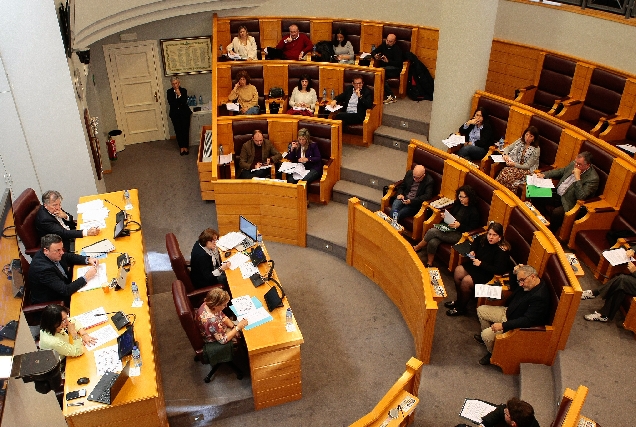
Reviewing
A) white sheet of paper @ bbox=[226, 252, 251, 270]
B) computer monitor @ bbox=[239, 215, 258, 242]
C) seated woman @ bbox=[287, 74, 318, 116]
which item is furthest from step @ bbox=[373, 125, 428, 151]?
white sheet of paper @ bbox=[226, 252, 251, 270]

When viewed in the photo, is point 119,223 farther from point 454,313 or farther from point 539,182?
point 539,182

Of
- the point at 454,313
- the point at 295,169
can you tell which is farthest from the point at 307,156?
the point at 454,313

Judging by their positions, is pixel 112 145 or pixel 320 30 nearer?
pixel 112 145

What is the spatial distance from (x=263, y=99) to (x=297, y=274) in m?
3.21

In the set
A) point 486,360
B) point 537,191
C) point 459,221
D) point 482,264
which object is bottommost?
point 486,360

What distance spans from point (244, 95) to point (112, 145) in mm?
2418

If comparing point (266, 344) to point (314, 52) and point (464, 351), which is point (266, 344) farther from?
point (314, 52)

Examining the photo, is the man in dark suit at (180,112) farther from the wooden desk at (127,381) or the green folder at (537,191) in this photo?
the green folder at (537,191)

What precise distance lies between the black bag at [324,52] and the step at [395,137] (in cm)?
164

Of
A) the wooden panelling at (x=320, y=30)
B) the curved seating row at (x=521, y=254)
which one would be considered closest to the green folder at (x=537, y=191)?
the curved seating row at (x=521, y=254)

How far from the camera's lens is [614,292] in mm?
5285

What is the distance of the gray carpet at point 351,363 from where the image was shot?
16.6ft

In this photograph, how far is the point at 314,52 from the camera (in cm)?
932

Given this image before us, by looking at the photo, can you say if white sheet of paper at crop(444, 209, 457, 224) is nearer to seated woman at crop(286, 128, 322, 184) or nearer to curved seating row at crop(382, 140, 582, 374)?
curved seating row at crop(382, 140, 582, 374)
